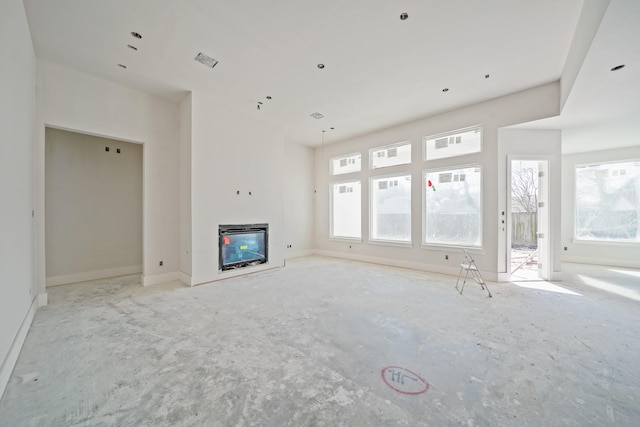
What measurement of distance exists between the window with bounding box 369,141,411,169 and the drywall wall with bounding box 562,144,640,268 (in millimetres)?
4169

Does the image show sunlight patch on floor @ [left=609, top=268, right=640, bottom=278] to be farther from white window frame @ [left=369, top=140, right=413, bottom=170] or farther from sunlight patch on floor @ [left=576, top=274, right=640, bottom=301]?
white window frame @ [left=369, top=140, right=413, bottom=170]

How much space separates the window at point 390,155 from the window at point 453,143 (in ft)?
1.57

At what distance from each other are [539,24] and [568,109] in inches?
71.8

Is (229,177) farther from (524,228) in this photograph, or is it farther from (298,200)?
(524,228)

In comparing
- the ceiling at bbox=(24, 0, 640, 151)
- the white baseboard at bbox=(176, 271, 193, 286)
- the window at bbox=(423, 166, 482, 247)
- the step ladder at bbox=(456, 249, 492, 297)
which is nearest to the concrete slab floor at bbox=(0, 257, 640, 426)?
the step ladder at bbox=(456, 249, 492, 297)

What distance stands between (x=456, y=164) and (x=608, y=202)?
4066 mm

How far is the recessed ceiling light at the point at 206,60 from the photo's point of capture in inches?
133

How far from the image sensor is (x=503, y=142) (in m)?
4.64

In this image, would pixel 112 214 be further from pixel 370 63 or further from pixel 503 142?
→ pixel 503 142

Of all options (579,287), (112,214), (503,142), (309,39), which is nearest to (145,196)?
(112,214)

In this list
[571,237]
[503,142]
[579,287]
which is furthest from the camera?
[571,237]

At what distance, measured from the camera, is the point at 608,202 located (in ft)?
19.0

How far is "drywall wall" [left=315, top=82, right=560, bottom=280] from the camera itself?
432cm

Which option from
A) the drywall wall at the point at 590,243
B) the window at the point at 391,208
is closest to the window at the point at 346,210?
the window at the point at 391,208
